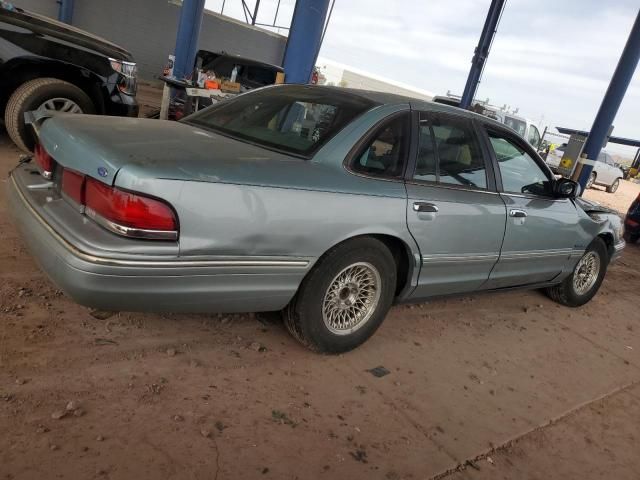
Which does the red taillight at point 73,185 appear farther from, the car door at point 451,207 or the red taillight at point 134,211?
the car door at point 451,207

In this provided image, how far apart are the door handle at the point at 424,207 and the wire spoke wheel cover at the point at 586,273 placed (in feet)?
7.92

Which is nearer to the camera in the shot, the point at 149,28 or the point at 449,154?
the point at 449,154

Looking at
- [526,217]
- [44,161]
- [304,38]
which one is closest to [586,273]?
[526,217]

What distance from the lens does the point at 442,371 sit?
3.29 meters

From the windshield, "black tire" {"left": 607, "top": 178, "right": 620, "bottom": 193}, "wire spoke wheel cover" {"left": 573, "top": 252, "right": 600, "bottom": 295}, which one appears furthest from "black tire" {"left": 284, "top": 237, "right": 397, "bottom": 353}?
"black tire" {"left": 607, "top": 178, "right": 620, "bottom": 193}

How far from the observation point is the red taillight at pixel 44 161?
2699 millimetres

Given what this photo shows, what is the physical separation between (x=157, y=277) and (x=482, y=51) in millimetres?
15404

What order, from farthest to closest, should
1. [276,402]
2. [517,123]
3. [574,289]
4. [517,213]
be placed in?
[517,123], [574,289], [517,213], [276,402]

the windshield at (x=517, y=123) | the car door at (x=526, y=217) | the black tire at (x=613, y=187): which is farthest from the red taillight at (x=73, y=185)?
the black tire at (x=613, y=187)

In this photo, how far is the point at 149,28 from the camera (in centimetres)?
1844

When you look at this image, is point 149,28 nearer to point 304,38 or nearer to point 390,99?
point 304,38

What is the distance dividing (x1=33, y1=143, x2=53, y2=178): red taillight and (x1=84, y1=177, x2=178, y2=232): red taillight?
65 cm

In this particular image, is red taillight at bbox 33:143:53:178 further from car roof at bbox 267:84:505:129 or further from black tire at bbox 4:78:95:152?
black tire at bbox 4:78:95:152

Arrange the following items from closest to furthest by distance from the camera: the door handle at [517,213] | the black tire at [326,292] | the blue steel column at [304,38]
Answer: the black tire at [326,292], the door handle at [517,213], the blue steel column at [304,38]
